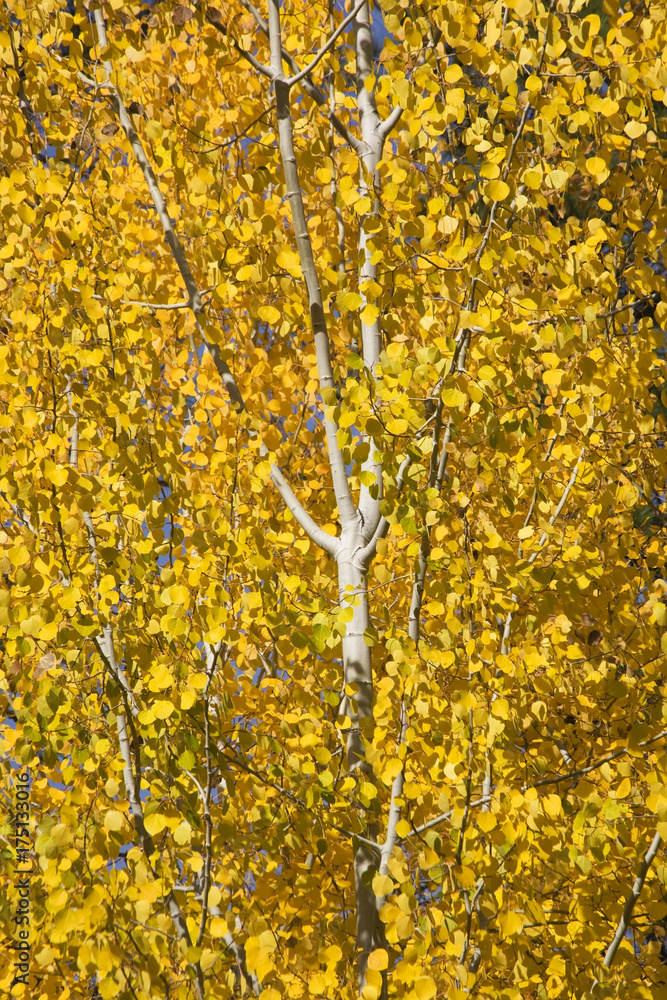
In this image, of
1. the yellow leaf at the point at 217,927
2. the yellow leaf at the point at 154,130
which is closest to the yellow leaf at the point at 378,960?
the yellow leaf at the point at 217,927

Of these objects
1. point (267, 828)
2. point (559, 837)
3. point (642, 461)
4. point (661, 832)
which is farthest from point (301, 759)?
point (642, 461)

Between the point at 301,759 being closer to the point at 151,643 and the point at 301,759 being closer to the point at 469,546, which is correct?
the point at 151,643

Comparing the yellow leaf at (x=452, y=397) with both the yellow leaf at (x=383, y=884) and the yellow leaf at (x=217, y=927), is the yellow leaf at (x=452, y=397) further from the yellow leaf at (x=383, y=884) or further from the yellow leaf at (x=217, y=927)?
the yellow leaf at (x=217, y=927)

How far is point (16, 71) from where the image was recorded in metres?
2.89

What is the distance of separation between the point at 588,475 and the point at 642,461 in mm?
904

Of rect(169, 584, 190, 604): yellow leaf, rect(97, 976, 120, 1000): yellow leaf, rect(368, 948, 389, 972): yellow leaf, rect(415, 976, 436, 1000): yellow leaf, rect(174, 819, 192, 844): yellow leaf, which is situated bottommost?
rect(415, 976, 436, 1000): yellow leaf

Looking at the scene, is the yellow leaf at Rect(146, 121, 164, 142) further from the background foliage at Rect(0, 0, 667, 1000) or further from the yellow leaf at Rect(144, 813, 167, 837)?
the yellow leaf at Rect(144, 813, 167, 837)

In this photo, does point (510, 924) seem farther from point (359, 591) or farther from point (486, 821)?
point (359, 591)

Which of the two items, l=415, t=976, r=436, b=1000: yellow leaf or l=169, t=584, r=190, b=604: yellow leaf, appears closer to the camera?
l=415, t=976, r=436, b=1000: yellow leaf

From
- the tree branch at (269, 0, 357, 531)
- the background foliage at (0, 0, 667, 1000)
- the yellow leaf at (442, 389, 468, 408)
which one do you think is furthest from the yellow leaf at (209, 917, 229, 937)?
the yellow leaf at (442, 389, 468, 408)

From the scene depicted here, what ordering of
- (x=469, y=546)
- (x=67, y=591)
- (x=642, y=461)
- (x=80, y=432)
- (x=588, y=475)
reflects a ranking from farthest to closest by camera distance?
(x=642, y=461) → (x=80, y=432) → (x=588, y=475) → (x=469, y=546) → (x=67, y=591)
